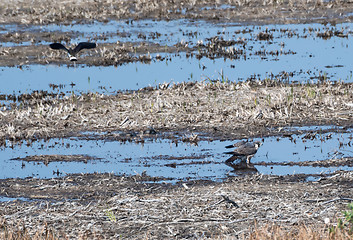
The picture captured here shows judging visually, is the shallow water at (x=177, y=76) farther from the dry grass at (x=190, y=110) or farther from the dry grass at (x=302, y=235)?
the dry grass at (x=302, y=235)

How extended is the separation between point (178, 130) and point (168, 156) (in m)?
1.88

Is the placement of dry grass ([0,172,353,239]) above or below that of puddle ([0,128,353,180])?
above

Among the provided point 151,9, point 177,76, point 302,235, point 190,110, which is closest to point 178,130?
point 190,110

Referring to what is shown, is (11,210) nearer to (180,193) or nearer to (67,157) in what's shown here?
(180,193)

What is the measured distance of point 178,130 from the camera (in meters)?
14.6

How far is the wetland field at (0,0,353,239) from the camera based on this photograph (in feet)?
27.4

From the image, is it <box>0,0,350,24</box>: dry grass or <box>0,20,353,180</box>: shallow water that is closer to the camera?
<box>0,20,353,180</box>: shallow water

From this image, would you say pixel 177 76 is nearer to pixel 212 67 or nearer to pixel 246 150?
pixel 212 67

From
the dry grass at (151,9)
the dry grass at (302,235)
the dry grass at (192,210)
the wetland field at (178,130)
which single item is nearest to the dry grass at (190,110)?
the wetland field at (178,130)

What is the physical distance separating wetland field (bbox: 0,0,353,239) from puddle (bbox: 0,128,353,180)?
0.12 ft

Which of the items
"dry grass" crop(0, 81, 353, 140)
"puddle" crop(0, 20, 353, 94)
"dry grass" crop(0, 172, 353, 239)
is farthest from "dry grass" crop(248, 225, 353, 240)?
"puddle" crop(0, 20, 353, 94)

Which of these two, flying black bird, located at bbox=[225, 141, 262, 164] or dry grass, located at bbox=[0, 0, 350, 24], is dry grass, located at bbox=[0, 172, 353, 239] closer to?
flying black bird, located at bbox=[225, 141, 262, 164]

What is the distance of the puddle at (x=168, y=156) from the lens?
38.5 feet

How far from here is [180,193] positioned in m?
9.59
